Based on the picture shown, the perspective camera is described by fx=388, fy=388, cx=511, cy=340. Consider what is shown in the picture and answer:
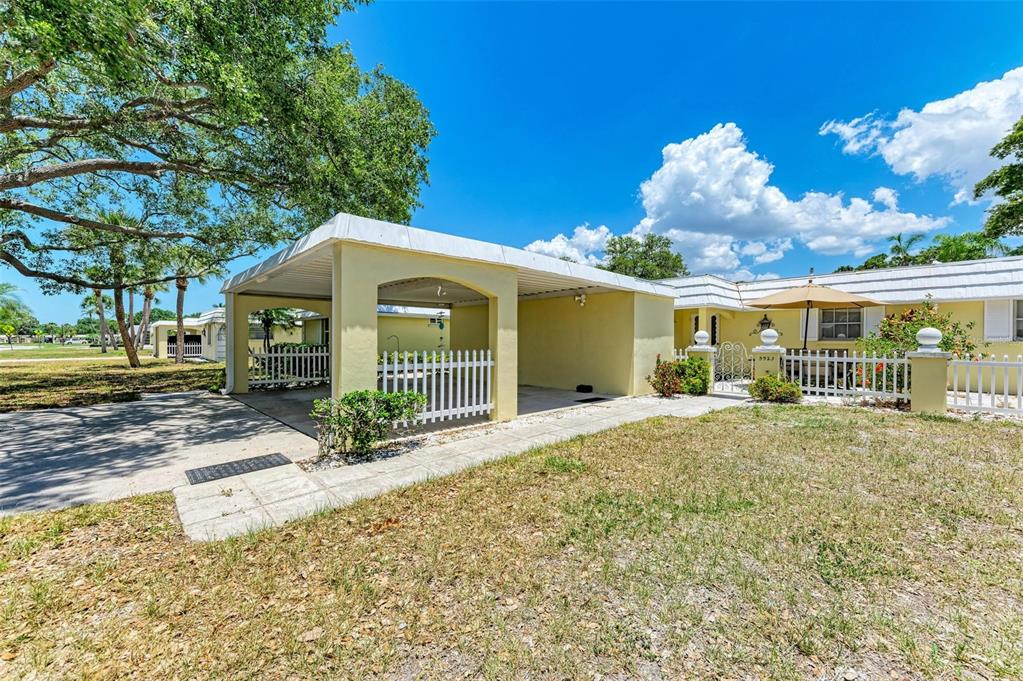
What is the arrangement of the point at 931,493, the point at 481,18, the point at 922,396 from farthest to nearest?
the point at 481,18
the point at 922,396
the point at 931,493

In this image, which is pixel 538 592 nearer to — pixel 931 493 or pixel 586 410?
pixel 931 493

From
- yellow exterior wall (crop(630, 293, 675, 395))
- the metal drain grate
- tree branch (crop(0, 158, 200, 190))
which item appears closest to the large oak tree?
tree branch (crop(0, 158, 200, 190))

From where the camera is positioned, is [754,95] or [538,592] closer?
[538,592]

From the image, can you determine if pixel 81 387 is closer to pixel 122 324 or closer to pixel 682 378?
pixel 122 324

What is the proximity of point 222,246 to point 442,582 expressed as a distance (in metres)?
15.4

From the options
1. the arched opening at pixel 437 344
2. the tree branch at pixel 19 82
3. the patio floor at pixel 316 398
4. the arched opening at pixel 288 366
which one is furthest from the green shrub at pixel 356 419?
the tree branch at pixel 19 82

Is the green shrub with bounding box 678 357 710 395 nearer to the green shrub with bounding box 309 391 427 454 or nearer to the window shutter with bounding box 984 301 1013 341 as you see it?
the window shutter with bounding box 984 301 1013 341

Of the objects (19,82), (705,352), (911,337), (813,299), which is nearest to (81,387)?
(19,82)

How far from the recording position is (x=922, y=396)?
299 inches

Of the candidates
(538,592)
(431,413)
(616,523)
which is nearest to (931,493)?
(616,523)

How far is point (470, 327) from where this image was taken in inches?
575

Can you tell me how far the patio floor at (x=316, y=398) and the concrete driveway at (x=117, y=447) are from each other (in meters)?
0.29

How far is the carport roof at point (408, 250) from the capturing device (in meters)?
5.41

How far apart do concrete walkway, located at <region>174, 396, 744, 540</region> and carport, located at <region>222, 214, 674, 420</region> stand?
3.41ft
